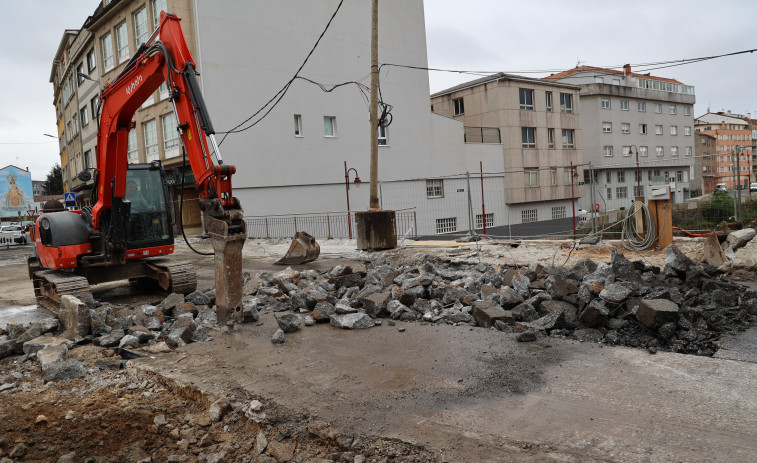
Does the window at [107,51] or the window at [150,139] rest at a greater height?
the window at [107,51]

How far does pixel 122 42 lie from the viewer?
28.3 metres

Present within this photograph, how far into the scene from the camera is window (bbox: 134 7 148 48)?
86.3ft

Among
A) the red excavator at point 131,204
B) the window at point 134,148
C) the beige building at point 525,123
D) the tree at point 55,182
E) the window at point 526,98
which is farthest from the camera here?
the tree at point 55,182

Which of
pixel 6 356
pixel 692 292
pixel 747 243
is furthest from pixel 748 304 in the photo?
pixel 6 356

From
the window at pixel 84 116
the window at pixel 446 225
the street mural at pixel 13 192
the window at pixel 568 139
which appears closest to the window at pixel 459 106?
the window at pixel 568 139

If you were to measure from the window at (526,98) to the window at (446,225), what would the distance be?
1462cm

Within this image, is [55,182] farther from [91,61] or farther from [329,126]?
[329,126]

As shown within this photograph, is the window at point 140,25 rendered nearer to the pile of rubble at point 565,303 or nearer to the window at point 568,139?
the pile of rubble at point 565,303

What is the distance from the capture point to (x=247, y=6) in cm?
2477

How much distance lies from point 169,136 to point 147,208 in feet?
55.2

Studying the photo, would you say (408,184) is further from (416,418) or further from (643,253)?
(416,418)

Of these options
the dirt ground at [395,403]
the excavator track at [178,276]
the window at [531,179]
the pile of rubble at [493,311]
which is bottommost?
the dirt ground at [395,403]

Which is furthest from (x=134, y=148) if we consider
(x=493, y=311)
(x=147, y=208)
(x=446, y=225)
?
(x=493, y=311)

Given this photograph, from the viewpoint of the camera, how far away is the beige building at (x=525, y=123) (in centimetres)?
3531
